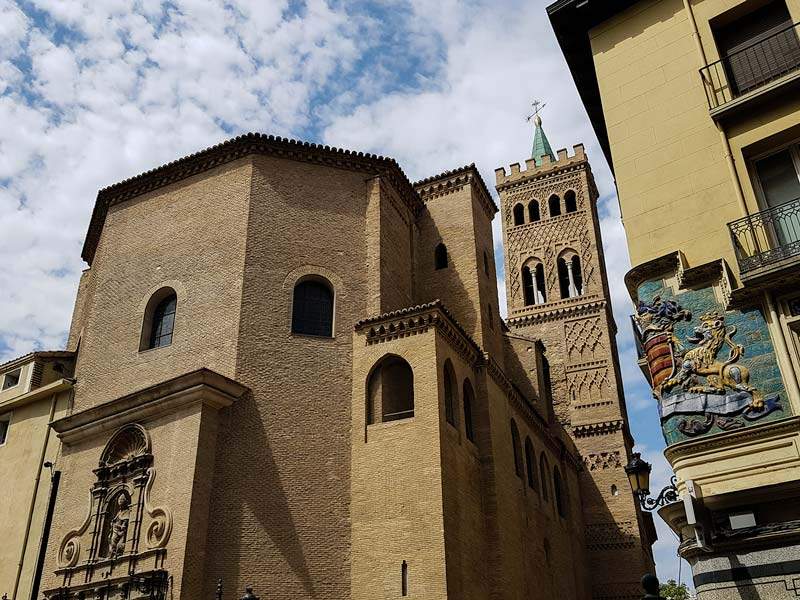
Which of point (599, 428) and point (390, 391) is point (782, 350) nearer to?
point (390, 391)

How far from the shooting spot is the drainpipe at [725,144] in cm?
923

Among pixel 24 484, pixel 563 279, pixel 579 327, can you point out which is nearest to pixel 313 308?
pixel 24 484

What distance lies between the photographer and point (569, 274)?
33.1 metres

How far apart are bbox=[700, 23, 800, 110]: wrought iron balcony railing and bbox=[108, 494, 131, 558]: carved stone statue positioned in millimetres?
12793

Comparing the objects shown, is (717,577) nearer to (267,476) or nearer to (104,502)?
(267,476)

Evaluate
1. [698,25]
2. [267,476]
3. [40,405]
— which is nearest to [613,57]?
[698,25]

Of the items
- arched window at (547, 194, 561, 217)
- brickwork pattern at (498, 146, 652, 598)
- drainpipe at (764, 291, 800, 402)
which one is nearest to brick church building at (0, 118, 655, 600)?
brickwork pattern at (498, 146, 652, 598)

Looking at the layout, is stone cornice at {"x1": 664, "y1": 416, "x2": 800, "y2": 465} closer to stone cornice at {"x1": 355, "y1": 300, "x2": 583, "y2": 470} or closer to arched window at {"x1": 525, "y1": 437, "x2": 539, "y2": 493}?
stone cornice at {"x1": 355, "y1": 300, "x2": 583, "y2": 470}

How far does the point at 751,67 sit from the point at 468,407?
9.86 meters

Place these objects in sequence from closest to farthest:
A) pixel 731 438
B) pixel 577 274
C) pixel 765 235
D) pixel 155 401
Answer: pixel 731 438 → pixel 765 235 → pixel 155 401 → pixel 577 274

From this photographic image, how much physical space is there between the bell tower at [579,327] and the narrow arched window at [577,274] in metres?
0.05

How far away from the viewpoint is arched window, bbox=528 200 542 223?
35344 mm

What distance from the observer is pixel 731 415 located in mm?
8281

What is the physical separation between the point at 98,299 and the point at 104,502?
568cm
